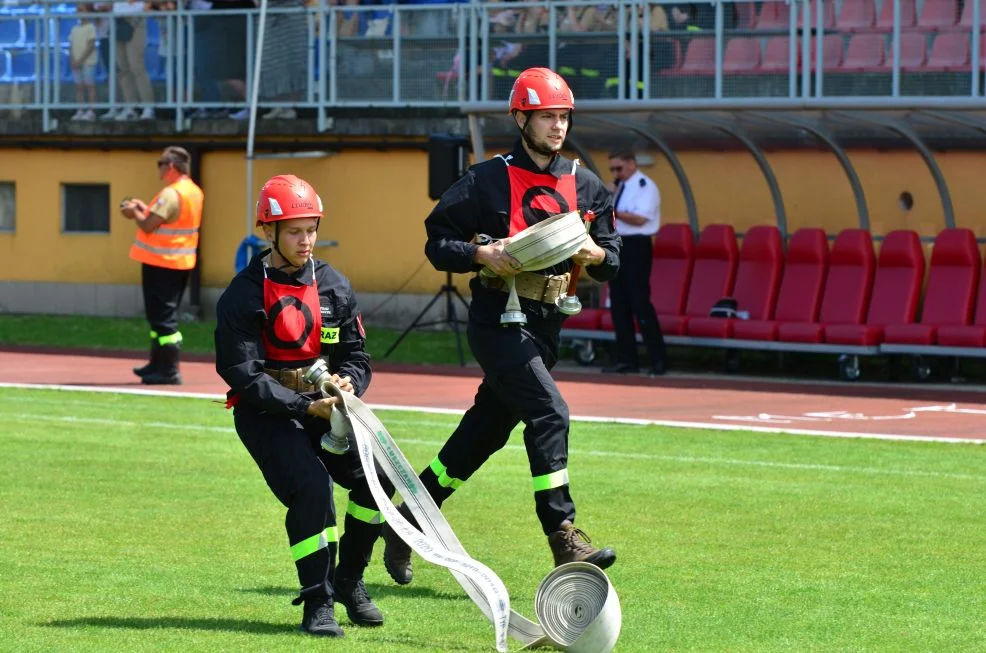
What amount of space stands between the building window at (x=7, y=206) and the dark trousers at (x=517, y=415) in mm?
22417

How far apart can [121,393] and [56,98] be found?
476 inches

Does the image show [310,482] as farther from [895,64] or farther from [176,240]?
[895,64]

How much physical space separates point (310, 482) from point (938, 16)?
48.7 ft

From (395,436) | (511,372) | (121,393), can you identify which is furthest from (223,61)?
(511,372)

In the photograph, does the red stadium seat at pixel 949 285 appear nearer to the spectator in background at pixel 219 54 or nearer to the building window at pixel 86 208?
the spectator in background at pixel 219 54

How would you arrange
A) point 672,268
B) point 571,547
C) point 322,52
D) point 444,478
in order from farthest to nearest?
point 322,52 < point 672,268 < point 444,478 < point 571,547

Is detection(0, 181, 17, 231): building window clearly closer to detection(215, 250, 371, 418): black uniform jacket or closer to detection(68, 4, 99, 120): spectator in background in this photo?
detection(68, 4, 99, 120): spectator in background

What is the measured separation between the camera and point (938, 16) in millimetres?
20672

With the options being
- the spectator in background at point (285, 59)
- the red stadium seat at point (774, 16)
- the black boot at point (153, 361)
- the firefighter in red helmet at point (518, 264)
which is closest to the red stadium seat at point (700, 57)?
the red stadium seat at point (774, 16)

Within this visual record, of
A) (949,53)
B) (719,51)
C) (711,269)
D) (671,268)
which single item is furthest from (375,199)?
(949,53)

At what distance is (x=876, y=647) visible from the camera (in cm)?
720

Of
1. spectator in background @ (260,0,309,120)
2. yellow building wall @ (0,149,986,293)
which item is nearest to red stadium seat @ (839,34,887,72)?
yellow building wall @ (0,149,986,293)

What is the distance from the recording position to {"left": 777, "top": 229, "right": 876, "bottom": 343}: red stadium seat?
20.3m

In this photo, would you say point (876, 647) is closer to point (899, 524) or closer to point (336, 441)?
point (336, 441)
